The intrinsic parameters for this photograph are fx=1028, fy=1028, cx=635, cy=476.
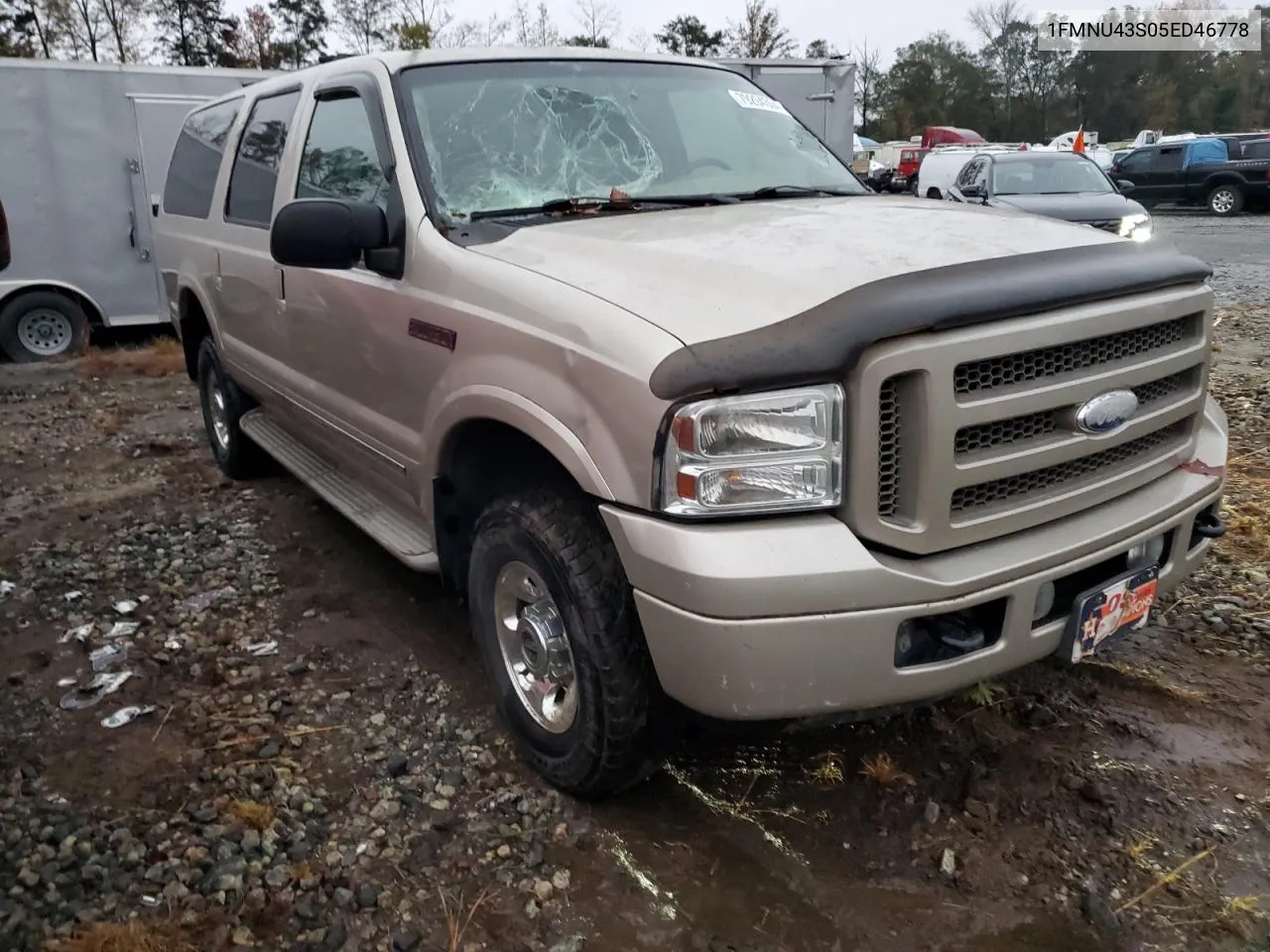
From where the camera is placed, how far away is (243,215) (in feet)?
14.9

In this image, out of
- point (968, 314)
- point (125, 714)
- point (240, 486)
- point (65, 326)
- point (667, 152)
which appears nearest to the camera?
point (968, 314)

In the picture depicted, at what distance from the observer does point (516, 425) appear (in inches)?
97.6

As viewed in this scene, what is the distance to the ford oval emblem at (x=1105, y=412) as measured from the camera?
235 cm

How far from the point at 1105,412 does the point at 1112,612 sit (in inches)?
19.0

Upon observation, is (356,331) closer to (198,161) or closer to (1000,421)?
(1000,421)

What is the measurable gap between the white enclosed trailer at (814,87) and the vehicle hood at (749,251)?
30.6 feet

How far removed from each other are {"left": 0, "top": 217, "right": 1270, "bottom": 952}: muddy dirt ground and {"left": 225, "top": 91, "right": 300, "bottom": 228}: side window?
5.43ft

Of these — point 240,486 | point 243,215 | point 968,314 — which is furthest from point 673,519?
point 240,486


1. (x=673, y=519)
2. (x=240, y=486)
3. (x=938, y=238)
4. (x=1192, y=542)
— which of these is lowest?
(x=240, y=486)

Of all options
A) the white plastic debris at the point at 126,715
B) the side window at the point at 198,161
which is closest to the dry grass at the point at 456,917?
the white plastic debris at the point at 126,715

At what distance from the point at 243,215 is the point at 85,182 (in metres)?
6.28

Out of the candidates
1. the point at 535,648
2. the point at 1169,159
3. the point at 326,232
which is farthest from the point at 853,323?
the point at 1169,159

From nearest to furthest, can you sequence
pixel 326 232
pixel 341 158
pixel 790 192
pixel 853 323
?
pixel 853 323
pixel 326 232
pixel 790 192
pixel 341 158

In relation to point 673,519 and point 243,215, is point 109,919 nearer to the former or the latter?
point 673,519
